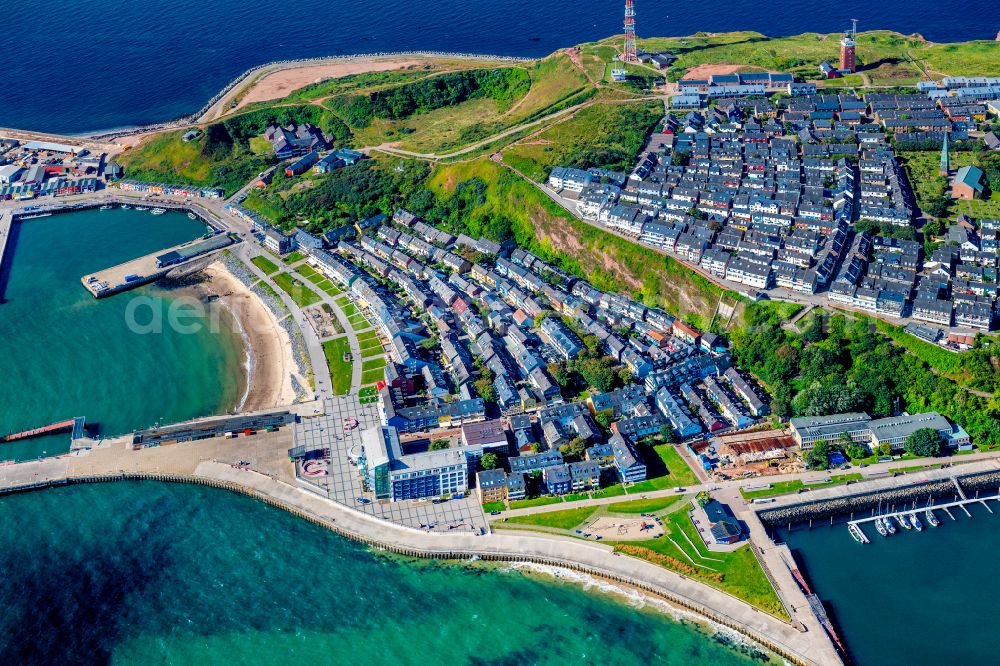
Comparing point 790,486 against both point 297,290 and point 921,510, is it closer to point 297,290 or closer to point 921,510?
point 921,510

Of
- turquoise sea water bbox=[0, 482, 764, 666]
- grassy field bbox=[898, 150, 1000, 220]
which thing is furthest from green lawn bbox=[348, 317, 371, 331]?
grassy field bbox=[898, 150, 1000, 220]

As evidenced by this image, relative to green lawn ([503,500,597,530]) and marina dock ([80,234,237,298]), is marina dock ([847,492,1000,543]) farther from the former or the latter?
A: marina dock ([80,234,237,298])

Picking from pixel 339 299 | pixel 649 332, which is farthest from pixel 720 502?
pixel 339 299

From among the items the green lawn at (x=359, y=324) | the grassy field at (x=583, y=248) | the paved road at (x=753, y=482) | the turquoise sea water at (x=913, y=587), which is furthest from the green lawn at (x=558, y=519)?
the green lawn at (x=359, y=324)

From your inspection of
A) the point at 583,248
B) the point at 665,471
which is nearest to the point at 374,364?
the point at 583,248

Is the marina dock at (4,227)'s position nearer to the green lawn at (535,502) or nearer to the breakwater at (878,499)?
the green lawn at (535,502)
